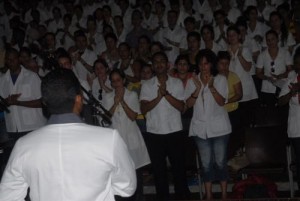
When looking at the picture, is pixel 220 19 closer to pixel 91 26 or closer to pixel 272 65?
pixel 272 65

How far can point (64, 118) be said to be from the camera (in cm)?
279

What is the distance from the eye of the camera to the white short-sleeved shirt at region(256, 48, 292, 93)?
7785mm

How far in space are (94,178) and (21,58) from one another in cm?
522

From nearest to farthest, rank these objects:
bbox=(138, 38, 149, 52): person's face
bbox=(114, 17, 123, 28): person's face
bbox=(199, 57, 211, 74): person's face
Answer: bbox=(199, 57, 211, 74): person's face, bbox=(138, 38, 149, 52): person's face, bbox=(114, 17, 123, 28): person's face

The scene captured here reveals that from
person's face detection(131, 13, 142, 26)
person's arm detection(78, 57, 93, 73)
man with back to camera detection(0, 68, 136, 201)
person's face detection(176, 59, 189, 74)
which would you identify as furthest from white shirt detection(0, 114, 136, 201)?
person's face detection(131, 13, 142, 26)

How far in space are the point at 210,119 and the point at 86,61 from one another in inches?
133

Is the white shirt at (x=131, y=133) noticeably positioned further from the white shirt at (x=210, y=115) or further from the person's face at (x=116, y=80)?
the white shirt at (x=210, y=115)

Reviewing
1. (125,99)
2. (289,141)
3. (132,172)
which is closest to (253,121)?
(289,141)

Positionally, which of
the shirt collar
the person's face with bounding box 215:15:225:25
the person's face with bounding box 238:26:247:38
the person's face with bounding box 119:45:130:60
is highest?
the person's face with bounding box 215:15:225:25

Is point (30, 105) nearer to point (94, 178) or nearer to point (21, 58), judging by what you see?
point (21, 58)

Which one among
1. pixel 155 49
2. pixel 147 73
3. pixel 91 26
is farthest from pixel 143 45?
pixel 91 26

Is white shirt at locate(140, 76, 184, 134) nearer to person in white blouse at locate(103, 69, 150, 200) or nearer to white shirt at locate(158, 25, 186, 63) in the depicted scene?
person in white blouse at locate(103, 69, 150, 200)

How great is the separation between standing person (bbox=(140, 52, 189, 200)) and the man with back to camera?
3542 millimetres

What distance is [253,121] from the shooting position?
7.42 m
